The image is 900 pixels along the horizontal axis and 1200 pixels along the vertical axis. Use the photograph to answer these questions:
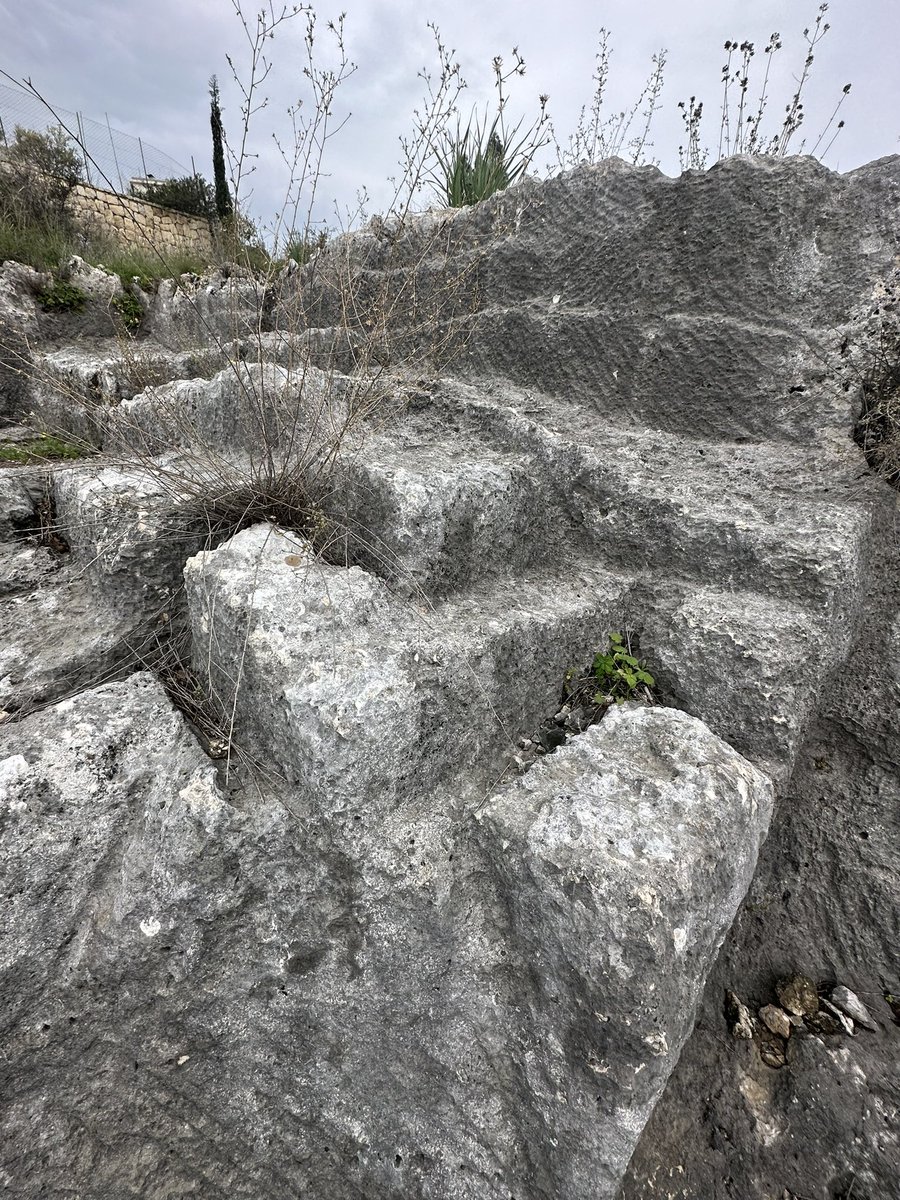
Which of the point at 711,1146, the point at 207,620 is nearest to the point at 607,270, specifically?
the point at 207,620

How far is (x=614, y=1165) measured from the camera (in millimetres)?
1387

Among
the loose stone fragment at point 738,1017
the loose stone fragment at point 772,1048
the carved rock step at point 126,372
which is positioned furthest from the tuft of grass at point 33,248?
the loose stone fragment at point 772,1048

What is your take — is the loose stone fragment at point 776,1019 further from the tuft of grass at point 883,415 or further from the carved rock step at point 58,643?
the carved rock step at point 58,643

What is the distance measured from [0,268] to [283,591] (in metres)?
4.93

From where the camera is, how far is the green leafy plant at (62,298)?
459cm

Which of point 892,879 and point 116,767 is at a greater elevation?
point 116,767

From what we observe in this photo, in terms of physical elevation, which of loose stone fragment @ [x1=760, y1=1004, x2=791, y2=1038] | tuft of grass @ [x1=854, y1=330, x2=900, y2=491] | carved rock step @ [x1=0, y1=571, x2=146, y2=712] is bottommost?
loose stone fragment @ [x1=760, y1=1004, x2=791, y2=1038]

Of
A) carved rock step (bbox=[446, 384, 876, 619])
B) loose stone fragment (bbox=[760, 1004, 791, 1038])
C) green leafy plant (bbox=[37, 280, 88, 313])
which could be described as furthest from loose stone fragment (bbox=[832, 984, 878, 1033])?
green leafy plant (bbox=[37, 280, 88, 313])

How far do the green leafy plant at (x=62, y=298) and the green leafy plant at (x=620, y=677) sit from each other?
17.0 feet

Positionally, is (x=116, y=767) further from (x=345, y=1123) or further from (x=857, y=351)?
(x=857, y=351)

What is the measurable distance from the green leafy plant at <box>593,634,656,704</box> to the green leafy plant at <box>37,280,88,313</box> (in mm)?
5169

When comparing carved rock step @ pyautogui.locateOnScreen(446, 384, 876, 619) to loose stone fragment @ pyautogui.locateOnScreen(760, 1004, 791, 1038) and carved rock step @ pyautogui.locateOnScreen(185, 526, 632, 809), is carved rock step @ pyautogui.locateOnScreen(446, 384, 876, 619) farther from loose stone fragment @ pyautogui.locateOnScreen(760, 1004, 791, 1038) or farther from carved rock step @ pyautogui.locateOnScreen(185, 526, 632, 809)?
loose stone fragment @ pyautogui.locateOnScreen(760, 1004, 791, 1038)

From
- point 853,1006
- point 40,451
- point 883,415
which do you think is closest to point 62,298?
point 40,451

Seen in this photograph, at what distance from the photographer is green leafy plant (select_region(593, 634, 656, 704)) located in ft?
6.64
